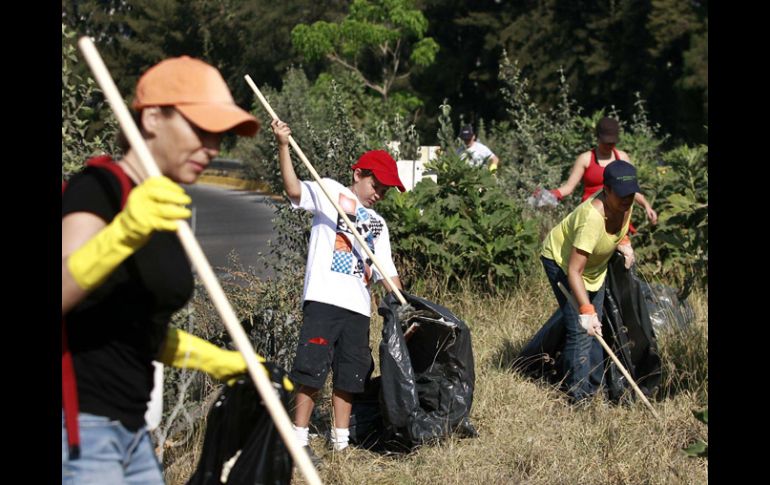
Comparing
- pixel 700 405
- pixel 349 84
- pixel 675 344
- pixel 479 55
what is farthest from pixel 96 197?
pixel 479 55

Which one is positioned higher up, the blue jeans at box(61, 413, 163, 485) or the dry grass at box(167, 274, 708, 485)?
the blue jeans at box(61, 413, 163, 485)

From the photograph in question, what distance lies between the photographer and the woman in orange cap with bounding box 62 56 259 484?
240 cm

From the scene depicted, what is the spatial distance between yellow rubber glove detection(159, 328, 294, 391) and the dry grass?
1644 millimetres

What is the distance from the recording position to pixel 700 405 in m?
5.62

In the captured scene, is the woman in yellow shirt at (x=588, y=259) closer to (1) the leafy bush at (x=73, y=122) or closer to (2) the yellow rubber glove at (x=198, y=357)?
(1) the leafy bush at (x=73, y=122)

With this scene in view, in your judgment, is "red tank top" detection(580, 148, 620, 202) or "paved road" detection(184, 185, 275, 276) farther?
"paved road" detection(184, 185, 275, 276)

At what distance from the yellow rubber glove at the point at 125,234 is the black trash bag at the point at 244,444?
0.87m

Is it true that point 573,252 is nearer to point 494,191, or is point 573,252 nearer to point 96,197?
point 494,191

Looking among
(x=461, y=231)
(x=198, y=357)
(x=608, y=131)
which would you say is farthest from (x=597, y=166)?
(x=198, y=357)

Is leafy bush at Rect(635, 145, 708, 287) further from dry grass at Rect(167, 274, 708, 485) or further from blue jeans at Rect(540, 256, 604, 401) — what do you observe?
blue jeans at Rect(540, 256, 604, 401)

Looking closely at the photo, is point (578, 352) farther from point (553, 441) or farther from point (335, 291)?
point (335, 291)

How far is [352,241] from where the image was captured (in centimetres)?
520

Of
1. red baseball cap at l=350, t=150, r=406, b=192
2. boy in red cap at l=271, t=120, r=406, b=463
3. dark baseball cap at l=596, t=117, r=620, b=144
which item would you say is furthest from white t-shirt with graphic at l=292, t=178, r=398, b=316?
dark baseball cap at l=596, t=117, r=620, b=144
